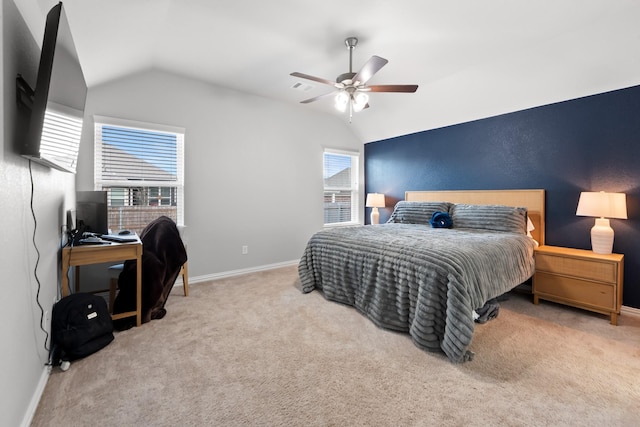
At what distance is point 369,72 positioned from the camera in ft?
7.82

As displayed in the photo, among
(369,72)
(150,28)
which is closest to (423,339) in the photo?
(369,72)

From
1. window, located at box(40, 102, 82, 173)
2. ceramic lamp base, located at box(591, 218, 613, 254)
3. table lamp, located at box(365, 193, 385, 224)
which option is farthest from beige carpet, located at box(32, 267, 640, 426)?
table lamp, located at box(365, 193, 385, 224)

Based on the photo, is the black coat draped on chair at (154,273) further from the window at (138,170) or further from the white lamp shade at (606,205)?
the white lamp shade at (606,205)

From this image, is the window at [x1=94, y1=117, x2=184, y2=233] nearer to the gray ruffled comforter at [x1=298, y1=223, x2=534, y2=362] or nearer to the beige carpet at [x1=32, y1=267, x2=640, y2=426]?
the beige carpet at [x1=32, y1=267, x2=640, y2=426]

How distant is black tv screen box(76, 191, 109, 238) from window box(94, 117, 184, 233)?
1.93 ft

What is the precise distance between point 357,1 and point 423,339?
2581mm

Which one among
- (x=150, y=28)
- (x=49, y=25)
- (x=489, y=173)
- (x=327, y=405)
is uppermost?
(x=150, y=28)

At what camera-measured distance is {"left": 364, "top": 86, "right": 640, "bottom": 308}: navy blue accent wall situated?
2.80 meters

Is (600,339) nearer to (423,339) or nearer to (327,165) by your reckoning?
(423,339)

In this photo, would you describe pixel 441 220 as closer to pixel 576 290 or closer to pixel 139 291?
pixel 576 290

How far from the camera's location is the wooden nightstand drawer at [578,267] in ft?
8.43

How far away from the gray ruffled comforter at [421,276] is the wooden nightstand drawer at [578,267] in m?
0.14

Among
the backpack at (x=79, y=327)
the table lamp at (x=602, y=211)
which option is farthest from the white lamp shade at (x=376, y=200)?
the backpack at (x=79, y=327)

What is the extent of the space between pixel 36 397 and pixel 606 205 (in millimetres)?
4507
